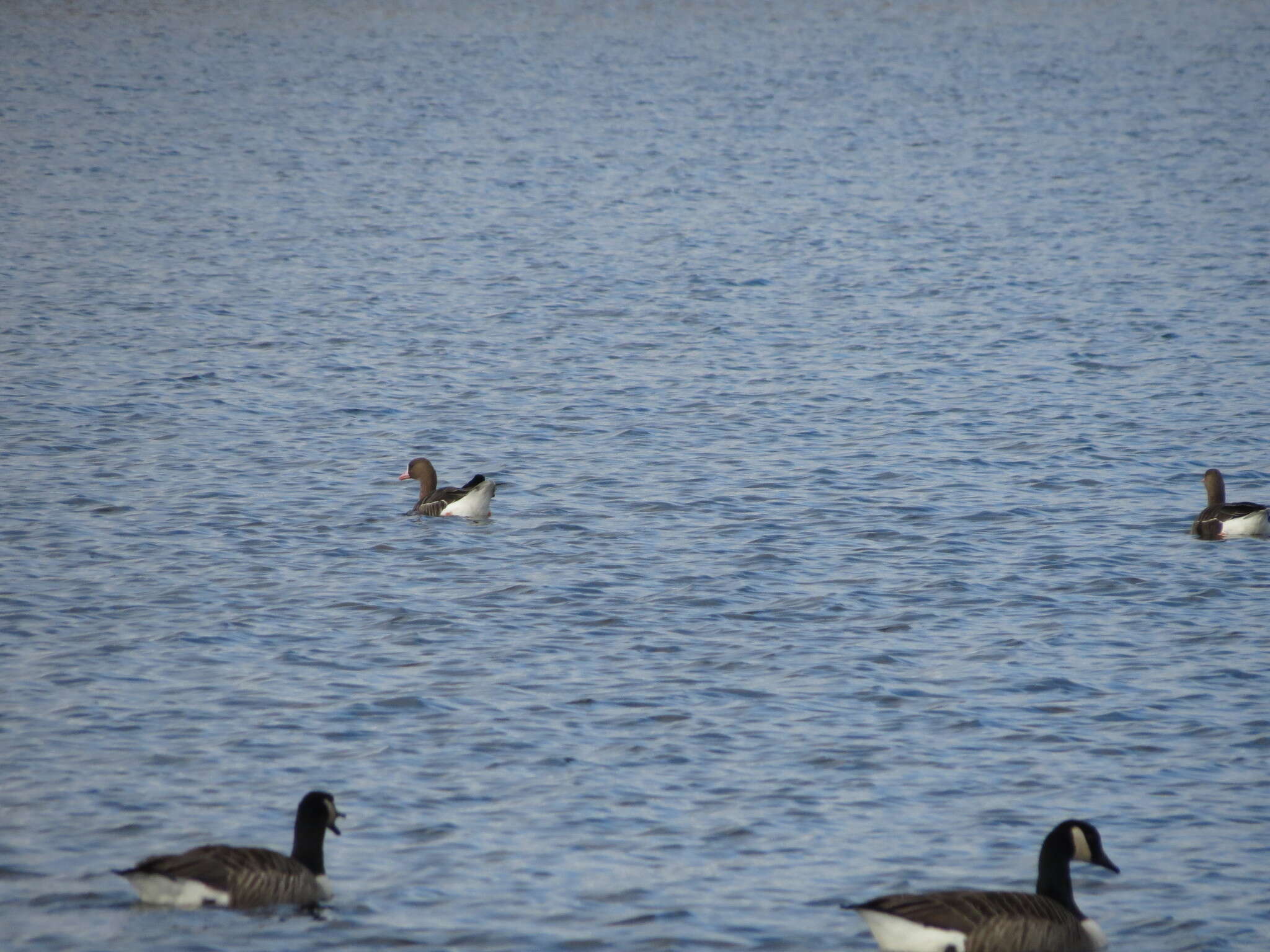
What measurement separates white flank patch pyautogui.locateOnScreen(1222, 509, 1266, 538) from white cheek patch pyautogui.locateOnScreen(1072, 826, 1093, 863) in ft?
30.2

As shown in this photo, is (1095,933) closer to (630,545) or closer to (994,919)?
(994,919)

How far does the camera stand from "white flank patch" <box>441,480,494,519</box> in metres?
20.2

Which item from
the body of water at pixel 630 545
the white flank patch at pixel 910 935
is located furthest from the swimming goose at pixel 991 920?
the body of water at pixel 630 545

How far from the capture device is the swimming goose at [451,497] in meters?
20.2

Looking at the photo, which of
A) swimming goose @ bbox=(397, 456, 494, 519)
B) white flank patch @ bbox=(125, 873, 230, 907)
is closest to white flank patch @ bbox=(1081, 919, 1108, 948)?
white flank patch @ bbox=(125, 873, 230, 907)

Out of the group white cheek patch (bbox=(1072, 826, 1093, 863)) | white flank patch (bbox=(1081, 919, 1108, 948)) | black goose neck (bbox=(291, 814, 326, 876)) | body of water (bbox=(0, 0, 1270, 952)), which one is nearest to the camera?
white flank patch (bbox=(1081, 919, 1108, 948))

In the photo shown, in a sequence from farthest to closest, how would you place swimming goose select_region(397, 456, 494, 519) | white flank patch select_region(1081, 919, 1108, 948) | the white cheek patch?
swimming goose select_region(397, 456, 494, 519)
the white cheek patch
white flank patch select_region(1081, 919, 1108, 948)

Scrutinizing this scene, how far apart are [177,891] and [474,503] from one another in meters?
10.1

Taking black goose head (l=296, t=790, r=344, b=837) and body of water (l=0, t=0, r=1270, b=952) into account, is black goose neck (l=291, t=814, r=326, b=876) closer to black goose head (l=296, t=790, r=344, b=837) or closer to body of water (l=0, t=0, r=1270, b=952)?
black goose head (l=296, t=790, r=344, b=837)

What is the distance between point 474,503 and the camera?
66.9 ft

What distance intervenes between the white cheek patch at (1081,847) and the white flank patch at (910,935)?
1308 mm

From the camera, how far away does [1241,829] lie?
40.4ft

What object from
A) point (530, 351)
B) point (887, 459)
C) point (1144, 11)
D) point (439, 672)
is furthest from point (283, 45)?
point (439, 672)

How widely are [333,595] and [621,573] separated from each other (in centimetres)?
312
